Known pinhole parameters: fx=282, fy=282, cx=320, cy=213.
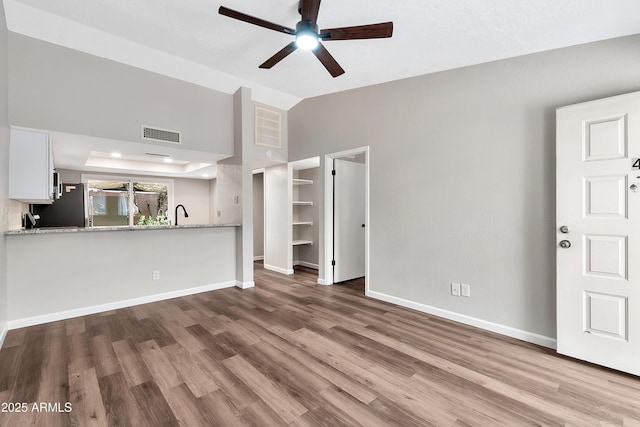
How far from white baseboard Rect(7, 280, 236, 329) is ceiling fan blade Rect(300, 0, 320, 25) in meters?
3.70

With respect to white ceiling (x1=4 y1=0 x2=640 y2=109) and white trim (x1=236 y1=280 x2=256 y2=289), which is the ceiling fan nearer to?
white ceiling (x1=4 y1=0 x2=640 y2=109)

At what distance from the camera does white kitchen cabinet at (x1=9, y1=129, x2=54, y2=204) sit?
112 inches

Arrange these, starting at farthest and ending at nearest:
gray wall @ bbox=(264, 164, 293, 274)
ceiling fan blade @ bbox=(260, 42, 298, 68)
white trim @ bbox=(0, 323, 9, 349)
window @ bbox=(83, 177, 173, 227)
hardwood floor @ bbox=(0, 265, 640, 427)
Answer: window @ bbox=(83, 177, 173, 227) < gray wall @ bbox=(264, 164, 293, 274) < white trim @ bbox=(0, 323, 9, 349) < ceiling fan blade @ bbox=(260, 42, 298, 68) < hardwood floor @ bbox=(0, 265, 640, 427)

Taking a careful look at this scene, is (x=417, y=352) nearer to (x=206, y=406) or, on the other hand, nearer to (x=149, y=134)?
(x=206, y=406)

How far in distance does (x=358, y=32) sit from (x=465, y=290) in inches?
106

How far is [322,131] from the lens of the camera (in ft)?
14.9

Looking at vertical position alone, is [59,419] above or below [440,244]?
below

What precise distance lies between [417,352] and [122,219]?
7.11 meters

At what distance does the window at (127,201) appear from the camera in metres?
6.45

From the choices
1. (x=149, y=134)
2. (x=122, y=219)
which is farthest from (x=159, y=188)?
(x=149, y=134)

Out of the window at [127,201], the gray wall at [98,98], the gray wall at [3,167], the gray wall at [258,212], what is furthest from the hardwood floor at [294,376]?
the window at [127,201]

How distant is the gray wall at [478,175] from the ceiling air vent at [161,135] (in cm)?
254

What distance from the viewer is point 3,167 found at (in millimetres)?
2594

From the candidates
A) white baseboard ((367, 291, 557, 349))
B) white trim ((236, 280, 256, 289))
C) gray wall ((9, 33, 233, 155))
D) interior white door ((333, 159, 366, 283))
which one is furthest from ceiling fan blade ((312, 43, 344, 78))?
white trim ((236, 280, 256, 289))
